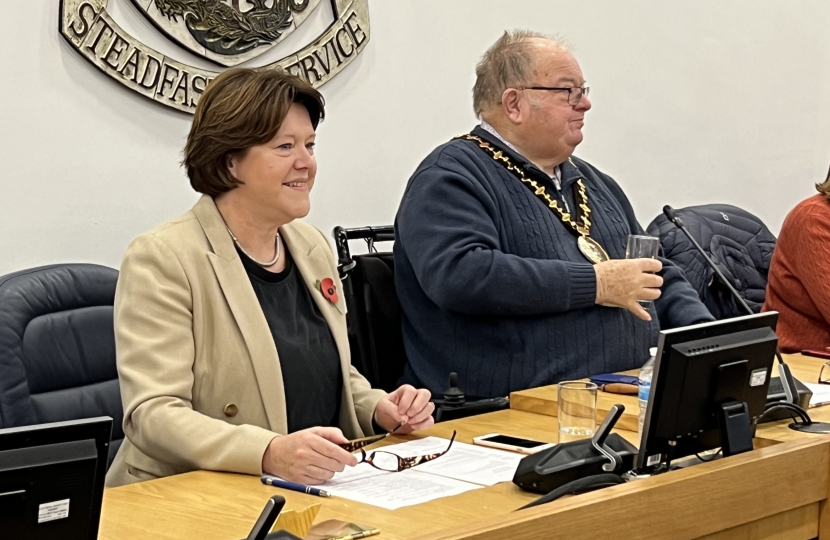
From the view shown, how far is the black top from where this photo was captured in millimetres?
2203

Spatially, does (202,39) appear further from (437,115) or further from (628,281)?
(628,281)

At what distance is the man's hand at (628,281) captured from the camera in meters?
2.75

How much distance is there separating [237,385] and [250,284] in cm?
20

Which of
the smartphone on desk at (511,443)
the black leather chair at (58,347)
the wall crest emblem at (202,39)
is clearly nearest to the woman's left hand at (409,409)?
the smartphone on desk at (511,443)

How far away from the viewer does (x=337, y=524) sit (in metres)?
1.53

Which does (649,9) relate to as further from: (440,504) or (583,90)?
(440,504)

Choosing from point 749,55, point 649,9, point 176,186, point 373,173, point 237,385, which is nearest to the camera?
point 237,385

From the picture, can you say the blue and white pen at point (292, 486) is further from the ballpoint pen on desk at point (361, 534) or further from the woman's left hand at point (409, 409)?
the woman's left hand at point (409, 409)

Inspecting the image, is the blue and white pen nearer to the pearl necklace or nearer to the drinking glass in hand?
the pearl necklace

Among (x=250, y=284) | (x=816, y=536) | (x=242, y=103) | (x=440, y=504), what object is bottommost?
(x=816, y=536)

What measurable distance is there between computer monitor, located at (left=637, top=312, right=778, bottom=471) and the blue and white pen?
0.50 meters

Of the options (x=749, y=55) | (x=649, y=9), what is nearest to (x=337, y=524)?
(x=649, y=9)

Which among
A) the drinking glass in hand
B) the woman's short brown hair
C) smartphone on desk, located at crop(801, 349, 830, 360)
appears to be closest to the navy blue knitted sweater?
the drinking glass in hand

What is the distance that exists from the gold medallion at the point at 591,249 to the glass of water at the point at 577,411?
1044 millimetres
